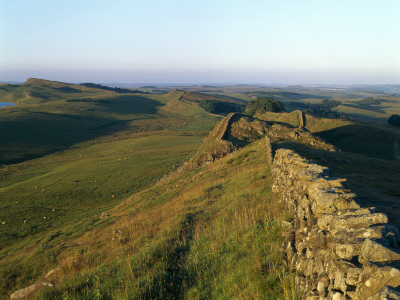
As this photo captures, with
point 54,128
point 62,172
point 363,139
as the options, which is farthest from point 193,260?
point 54,128

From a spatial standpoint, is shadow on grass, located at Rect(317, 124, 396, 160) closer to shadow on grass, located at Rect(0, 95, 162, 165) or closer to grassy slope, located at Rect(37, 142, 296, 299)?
grassy slope, located at Rect(37, 142, 296, 299)

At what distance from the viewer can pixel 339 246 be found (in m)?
5.16

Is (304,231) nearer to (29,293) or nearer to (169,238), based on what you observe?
(169,238)

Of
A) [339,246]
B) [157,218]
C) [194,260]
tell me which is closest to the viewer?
[339,246]

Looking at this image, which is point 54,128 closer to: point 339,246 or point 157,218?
point 157,218

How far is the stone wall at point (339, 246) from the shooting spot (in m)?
4.13

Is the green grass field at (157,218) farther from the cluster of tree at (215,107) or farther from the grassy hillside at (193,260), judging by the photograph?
the cluster of tree at (215,107)

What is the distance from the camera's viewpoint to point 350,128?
1946 inches

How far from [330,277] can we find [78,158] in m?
63.5

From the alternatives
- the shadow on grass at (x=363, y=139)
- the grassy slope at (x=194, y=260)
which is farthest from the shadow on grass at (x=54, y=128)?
the shadow on grass at (x=363, y=139)

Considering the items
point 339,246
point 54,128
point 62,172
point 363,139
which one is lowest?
point 62,172

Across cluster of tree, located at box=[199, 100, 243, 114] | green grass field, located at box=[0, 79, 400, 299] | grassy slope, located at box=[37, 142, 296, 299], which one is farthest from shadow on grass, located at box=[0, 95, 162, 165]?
grassy slope, located at box=[37, 142, 296, 299]

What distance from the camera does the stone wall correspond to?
4.13 m

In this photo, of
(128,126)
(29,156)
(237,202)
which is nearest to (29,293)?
(237,202)
